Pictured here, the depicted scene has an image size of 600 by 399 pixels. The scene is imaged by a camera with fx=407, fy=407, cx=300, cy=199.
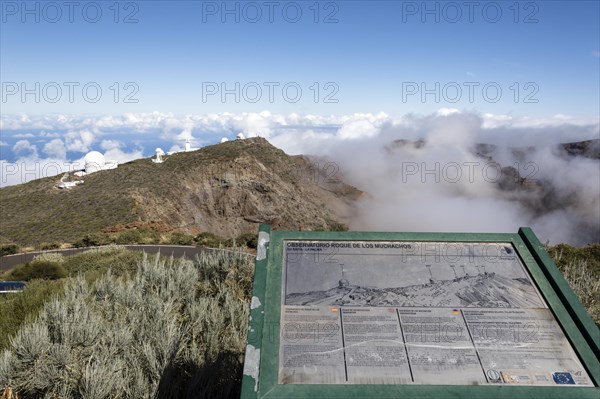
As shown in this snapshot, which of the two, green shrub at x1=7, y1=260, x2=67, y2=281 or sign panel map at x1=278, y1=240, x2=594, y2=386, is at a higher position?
green shrub at x1=7, y1=260, x2=67, y2=281

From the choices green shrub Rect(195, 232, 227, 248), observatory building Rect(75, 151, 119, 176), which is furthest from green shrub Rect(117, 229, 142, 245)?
observatory building Rect(75, 151, 119, 176)

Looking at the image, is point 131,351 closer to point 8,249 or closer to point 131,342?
point 131,342

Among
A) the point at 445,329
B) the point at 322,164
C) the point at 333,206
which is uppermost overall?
the point at 322,164

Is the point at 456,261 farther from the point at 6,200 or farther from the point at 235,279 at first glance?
the point at 6,200

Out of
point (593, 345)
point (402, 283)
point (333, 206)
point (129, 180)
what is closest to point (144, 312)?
point (402, 283)

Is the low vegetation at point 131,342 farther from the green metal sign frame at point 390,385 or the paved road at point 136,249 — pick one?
the paved road at point 136,249

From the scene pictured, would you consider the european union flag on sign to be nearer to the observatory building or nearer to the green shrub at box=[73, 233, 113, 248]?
the green shrub at box=[73, 233, 113, 248]
